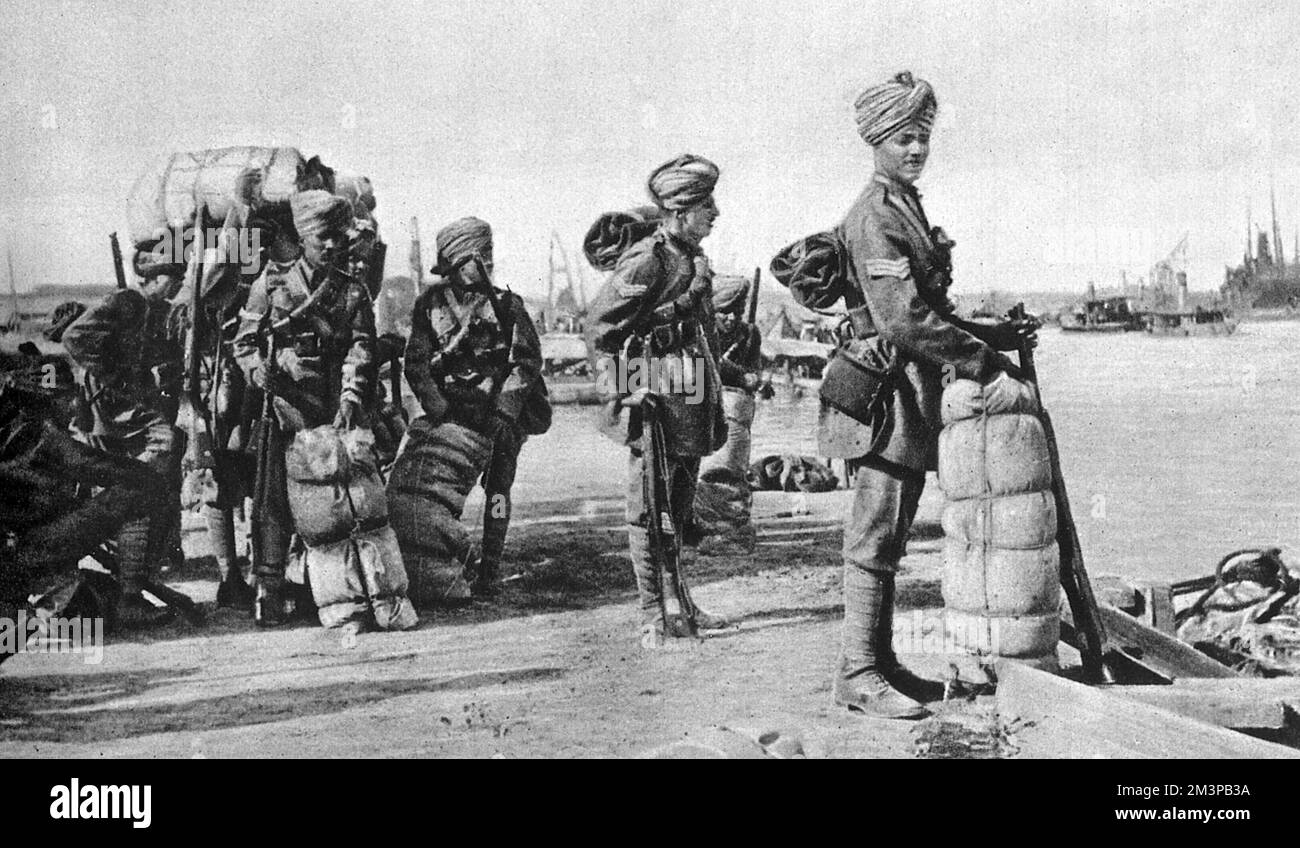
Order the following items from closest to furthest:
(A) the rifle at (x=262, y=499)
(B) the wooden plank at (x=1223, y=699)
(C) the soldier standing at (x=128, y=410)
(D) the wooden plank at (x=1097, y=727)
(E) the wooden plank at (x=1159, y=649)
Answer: (D) the wooden plank at (x=1097, y=727), (B) the wooden plank at (x=1223, y=699), (E) the wooden plank at (x=1159, y=649), (A) the rifle at (x=262, y=499), (C) the soldier standing at (x=128, y=410)

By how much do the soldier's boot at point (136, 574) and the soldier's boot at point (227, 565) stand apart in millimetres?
285

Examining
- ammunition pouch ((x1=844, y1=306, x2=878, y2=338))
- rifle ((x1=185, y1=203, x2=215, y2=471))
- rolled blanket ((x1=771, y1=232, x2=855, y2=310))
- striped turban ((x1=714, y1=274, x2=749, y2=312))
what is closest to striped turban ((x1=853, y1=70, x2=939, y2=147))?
rolled blanket ((x1=771, y1=232, x2=855, y2=310))

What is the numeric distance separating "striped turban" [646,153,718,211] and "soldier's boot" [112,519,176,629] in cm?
297

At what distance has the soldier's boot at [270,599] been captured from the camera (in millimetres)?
6613

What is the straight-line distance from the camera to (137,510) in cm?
681

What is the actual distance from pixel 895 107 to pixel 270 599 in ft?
11.9

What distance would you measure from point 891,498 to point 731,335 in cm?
217

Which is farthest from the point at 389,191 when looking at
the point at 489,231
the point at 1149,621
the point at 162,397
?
the point at 1149,621

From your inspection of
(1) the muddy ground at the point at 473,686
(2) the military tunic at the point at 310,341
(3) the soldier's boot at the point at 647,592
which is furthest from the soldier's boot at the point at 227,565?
(3) the soldier's boot at the point at 647,592

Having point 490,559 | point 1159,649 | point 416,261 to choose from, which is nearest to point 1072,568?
point 1159,649

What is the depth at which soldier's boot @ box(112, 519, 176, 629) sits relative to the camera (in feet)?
21.8

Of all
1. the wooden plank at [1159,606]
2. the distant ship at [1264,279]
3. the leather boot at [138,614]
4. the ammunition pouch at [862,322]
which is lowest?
the wooden plank at [1159,606]

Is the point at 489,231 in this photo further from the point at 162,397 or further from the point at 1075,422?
the point at 1075,422

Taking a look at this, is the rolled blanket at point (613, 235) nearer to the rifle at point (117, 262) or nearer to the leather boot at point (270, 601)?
the leather boot at point (270, 601)
